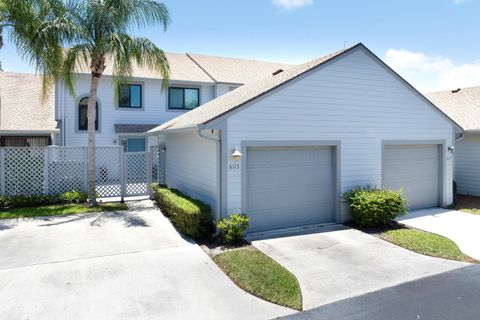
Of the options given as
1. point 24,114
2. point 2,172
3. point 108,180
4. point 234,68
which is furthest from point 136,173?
point 234,68

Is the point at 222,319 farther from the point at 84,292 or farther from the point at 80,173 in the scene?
the point at 80,173

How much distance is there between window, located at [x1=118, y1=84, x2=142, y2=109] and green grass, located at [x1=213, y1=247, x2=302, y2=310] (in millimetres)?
15263

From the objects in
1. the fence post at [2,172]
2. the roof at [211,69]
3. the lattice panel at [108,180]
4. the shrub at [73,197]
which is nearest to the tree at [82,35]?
the shrub at [73,197]

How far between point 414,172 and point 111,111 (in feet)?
52.6

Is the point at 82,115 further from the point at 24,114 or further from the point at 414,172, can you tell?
the point at 414,172

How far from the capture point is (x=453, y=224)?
33.7 feet

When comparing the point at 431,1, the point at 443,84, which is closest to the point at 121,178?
the point at 431,1

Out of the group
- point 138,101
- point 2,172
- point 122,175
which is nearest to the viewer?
point 2,172

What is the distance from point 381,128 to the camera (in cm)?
1098

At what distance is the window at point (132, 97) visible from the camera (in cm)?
2025

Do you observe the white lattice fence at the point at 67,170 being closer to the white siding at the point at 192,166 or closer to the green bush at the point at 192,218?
the white siding at the point at 192,166

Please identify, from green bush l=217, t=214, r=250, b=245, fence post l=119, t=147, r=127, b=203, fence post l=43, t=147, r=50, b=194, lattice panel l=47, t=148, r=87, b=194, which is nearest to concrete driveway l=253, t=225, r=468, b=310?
green bush l=217, t=214, r=250, b=245

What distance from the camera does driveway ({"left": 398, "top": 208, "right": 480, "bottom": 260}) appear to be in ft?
27.6

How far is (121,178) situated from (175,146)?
8.64ft
